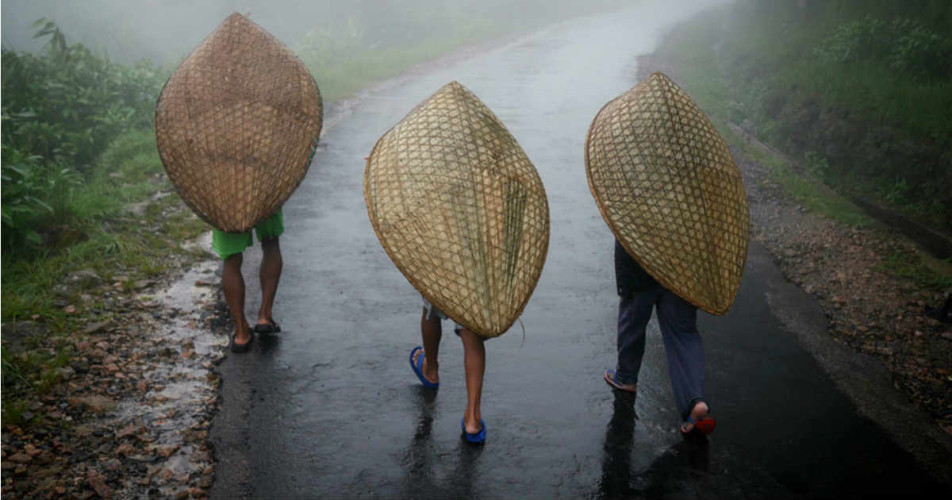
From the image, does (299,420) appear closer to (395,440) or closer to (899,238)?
(395,440)

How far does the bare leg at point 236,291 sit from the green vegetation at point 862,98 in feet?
19.9

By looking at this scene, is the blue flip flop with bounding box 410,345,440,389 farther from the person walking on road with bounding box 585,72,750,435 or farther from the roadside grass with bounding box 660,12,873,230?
the roadside grass with bounding box 660,12,873,230

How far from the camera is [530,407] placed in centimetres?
373

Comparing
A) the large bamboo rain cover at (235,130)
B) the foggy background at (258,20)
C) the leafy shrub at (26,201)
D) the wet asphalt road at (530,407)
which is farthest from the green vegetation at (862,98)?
the foggy background at (258,20)

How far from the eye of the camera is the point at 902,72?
27.0 feet

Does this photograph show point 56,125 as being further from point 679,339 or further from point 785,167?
point 785,167

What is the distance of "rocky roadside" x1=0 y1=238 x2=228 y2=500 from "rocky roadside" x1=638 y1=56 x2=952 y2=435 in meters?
3.79

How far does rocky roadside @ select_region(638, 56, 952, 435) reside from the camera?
418 centimetres

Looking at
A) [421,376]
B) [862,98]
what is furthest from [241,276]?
Answer: [862,98]

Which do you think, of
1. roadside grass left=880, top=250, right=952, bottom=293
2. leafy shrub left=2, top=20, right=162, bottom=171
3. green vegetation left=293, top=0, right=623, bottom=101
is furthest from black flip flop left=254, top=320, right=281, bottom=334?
green vegetation left=293, top=0, right=623, bottom=101

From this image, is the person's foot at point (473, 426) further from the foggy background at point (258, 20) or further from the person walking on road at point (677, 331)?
the foggy background at point (258, 20)

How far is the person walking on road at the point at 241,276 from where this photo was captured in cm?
395

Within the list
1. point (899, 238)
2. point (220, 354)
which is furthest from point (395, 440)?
point (899, 238)

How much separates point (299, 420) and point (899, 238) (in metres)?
5.51
